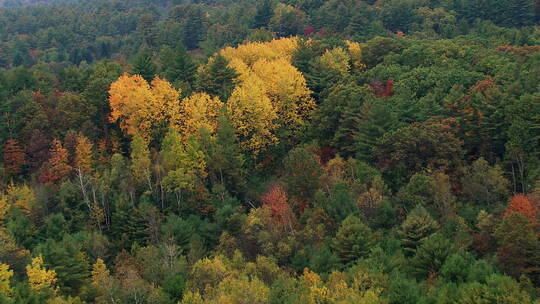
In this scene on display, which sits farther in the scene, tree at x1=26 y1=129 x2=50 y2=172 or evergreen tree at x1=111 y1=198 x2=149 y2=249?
tree at x1=26 y1=129 x2=50 y2=172

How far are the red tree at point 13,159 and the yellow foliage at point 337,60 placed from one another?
35.8 m

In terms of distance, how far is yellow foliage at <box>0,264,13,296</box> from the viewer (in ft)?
140

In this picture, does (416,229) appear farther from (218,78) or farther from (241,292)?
(218,78)

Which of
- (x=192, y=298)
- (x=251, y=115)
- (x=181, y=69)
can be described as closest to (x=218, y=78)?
(x=251, y=115)

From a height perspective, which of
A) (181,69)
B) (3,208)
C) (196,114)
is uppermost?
(196,114)

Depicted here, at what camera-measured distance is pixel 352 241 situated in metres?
44.9

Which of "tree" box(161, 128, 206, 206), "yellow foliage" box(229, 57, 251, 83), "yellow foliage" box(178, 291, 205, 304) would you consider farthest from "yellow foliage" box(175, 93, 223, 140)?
"yellow foliage" box(178, 291, 205, 304)

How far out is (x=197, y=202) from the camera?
55688 mm

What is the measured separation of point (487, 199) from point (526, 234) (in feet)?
28.3

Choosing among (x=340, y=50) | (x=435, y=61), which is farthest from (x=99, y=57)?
(x=435, y=61)

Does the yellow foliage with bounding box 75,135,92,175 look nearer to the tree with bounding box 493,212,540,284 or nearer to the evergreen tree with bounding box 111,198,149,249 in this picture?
the evergreen tree with bounding box 111,198,149,249

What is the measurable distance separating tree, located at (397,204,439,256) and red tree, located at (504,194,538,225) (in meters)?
5.58

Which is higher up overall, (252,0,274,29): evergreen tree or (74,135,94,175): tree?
(74,135,94,175): tree

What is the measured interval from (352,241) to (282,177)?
13.8 m
